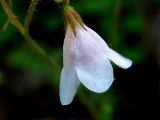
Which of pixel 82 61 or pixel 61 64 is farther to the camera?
pixel 61 64

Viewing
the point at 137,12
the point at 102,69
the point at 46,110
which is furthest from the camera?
the point at 46,110

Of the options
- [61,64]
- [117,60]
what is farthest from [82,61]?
[61,64]

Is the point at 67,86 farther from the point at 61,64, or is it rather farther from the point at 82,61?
the point at 61,64

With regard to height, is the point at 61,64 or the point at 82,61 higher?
the point at 82,61

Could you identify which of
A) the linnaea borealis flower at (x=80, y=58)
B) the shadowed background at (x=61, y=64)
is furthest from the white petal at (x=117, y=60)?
the shadowed background at (x=61, y=64)

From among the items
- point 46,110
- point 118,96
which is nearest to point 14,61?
point 46,110

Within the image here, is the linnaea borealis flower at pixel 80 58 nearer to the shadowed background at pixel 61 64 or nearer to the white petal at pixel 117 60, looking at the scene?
the white petal at pixel 117 60

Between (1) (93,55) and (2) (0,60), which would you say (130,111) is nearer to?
(2) (0,60)
